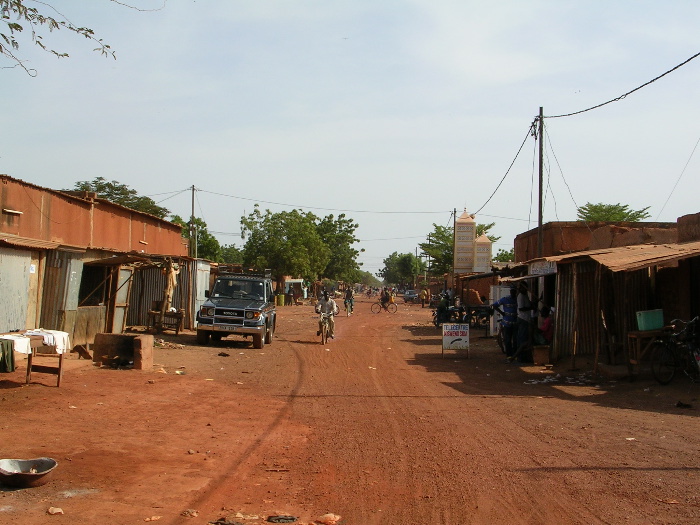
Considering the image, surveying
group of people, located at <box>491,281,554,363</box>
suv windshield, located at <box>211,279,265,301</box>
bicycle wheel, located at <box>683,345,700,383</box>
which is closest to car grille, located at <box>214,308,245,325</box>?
suv windshield, located at <box>211,279,265,301</box>

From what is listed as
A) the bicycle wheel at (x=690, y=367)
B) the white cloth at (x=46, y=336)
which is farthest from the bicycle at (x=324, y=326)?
the bicycle wheel at (x=690, y=367)

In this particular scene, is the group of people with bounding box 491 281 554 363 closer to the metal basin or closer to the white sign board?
the white sign board

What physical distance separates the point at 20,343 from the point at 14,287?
15.5ft

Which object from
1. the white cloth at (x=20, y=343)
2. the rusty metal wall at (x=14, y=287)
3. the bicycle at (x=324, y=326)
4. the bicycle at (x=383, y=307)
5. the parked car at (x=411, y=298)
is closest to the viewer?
the white cloth at (x=20, y=343)

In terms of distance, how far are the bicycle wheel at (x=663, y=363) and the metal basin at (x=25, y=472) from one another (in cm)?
1052

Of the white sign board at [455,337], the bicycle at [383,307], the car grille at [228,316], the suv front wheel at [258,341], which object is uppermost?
the bicycle at [383,307]

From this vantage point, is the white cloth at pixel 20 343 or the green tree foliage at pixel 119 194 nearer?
the white cloth at pixel 20 343

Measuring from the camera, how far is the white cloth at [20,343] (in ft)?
34.7

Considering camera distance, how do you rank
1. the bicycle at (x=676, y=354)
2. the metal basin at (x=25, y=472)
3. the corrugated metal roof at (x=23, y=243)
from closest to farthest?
the metal basin at (x=25, y=472) → the bicycle at (x=676, y=354) → the corrugated metal roof at (x=23, y=243)

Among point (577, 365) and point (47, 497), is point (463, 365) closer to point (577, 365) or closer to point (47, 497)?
point (577, 365)

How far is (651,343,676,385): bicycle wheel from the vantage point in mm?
12469

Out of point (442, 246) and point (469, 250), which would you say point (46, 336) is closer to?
point (469, 250)

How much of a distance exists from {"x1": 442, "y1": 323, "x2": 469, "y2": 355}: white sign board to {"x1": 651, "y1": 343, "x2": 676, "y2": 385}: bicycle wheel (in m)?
6.64

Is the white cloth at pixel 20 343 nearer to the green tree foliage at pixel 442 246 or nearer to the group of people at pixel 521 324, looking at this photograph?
the group of people at pixel 521 324
